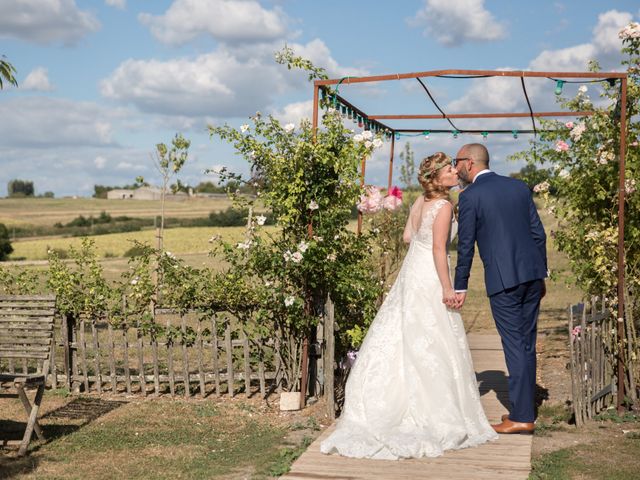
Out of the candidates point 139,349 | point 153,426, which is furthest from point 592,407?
point 139,349

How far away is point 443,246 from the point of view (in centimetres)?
597

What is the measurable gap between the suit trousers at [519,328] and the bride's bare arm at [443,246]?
328 millimetres

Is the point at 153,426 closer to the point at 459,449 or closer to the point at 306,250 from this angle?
the point at 306,250

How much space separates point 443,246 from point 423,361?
0.85 m

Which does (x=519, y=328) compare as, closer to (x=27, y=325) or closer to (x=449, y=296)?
(x=449, y=296)

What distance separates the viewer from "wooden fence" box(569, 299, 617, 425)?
6.91 metres

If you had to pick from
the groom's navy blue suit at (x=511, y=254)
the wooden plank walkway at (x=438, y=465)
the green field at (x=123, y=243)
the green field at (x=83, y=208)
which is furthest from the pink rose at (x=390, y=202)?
the green field at (x=83, y=208)

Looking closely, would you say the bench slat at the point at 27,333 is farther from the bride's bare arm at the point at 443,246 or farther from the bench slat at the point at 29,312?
the bride's bare arm at the point at 443,246

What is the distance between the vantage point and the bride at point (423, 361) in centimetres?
584

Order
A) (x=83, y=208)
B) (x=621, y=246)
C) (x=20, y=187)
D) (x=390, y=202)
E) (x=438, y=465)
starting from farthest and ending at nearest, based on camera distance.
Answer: (x=20, y=187), (x=83, y=208), (x=390, y=202), (x=621, y=246), (x=438, y=465)

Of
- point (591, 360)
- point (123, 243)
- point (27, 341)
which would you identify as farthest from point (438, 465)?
point (123, 243)

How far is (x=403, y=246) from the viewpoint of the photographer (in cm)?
1609

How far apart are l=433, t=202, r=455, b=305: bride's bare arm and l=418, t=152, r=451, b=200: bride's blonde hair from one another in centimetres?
11

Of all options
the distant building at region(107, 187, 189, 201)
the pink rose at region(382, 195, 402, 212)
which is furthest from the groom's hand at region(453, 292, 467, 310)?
the distant building at region(107, 187, 189, 201)
